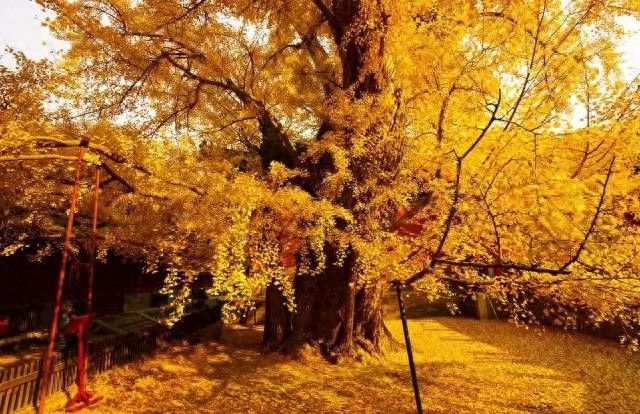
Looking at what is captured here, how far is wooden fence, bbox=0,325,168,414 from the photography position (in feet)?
17.4

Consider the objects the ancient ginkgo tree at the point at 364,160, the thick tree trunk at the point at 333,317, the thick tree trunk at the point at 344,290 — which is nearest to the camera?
the ancient ginkgo tree at the point at 364,160

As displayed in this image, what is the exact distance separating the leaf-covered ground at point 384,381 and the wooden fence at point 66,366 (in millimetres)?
246

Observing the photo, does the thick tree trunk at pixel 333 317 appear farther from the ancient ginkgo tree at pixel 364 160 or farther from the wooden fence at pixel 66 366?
the wooden fence at pixel 66 366

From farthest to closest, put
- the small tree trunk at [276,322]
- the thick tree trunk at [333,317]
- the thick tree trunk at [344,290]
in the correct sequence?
the small tree trunk at [276,322], the thick tree trunk at [333,317], the thick tree trunk at [344,290]

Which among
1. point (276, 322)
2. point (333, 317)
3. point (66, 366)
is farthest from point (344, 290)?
point (66, 366)

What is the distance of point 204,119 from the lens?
34.3 feet

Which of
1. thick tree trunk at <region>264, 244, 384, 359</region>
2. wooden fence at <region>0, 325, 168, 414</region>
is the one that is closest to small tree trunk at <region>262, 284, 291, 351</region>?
thick tree trunk at <region>264, 244, 384, 359</region>

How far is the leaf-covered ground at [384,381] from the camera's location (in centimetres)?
652

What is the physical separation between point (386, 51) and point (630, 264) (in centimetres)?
540

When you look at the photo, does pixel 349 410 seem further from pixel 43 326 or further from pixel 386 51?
pixel 43 326

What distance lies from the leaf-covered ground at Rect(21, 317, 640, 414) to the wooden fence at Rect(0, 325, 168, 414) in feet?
0.81

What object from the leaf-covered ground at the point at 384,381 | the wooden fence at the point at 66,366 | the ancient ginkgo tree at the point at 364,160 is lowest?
the leaf-covered ground at the point at 384,381

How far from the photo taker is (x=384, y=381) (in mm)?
7738

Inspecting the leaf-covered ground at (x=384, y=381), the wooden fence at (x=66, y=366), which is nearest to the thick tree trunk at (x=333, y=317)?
the leaf-covered ground at (x=384, y=381)
